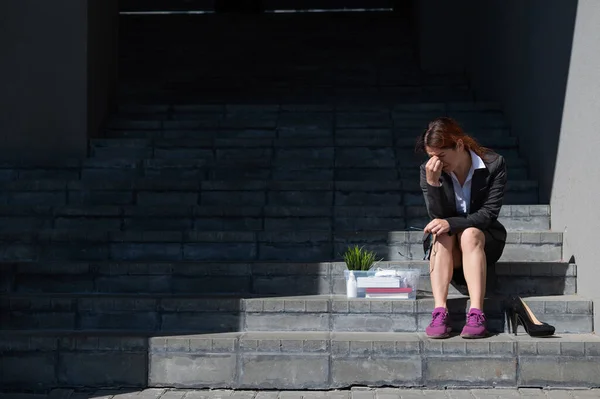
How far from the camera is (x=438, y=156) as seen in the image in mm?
5113

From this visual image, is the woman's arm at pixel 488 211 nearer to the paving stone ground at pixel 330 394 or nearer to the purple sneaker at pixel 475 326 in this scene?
the purple sneaker at pixel 475 326

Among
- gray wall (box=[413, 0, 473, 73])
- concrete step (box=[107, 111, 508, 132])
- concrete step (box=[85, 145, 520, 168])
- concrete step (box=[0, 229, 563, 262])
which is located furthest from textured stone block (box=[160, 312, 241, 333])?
gray wall (box=[413, 0, 473, 73])

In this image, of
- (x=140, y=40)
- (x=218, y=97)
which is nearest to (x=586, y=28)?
(x=218, y=97)

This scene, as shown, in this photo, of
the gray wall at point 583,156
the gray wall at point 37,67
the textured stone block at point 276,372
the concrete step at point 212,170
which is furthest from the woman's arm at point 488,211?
the gray wall at point 37,67

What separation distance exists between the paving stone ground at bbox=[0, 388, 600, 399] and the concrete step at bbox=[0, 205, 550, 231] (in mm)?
1658

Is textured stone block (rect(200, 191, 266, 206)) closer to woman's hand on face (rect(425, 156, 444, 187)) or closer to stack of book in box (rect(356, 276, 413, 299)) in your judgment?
stack of book in box (rect(356, 276, 413, 299))

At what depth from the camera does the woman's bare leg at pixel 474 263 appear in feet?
16.3

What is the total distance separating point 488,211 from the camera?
5121 millimetres

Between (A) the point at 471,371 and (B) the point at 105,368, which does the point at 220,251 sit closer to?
(B) the point at 105,368

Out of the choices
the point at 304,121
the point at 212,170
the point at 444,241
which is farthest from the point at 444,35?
the point at 444,241

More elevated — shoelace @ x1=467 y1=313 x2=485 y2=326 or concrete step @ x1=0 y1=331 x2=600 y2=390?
shoelace @ x1=467 y1=313 x2=485 y2=326

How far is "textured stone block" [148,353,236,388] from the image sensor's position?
16.3 feet

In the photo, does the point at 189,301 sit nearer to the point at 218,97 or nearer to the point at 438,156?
the point at 438,156

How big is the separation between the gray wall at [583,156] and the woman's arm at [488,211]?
507 millimetres
